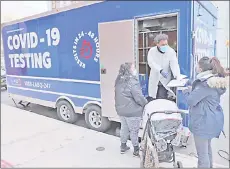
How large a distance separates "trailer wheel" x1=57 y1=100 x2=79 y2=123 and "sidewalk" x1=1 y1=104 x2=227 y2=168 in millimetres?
192

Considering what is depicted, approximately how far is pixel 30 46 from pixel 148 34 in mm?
3190

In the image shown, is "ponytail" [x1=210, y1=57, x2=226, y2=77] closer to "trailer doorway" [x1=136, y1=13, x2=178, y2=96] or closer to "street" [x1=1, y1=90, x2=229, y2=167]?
"street" [x1=1, y1=90, x2=229, y2=167]

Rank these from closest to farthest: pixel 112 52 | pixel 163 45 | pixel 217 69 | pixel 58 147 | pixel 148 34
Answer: pixel 217 69 < pixel 163 45 < pixel 58 147 < pixel 112 52 < pixel 148 34

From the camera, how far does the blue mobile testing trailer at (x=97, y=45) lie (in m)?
3.72

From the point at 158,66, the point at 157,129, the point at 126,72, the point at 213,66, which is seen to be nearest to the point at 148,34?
the point at 158,66

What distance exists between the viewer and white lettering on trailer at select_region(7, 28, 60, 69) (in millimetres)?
5531

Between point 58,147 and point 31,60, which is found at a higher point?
point 31,60

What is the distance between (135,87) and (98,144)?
4.47ft

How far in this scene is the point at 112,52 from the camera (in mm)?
4320

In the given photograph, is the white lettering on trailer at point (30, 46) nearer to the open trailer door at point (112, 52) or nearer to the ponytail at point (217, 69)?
the open trailer door at point (112, 52)

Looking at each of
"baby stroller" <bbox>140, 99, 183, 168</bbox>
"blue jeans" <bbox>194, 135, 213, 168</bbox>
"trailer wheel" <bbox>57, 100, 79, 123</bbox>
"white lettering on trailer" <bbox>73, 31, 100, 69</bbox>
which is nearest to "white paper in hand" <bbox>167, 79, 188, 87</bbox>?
"baby stroller" <bbox>140, 99, 183, 168</bbox>


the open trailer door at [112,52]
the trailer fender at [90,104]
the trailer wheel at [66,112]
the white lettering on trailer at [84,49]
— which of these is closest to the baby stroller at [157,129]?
the open trailer door at [112,52]

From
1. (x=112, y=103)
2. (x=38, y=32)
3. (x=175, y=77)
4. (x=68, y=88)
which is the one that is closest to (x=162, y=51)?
(x=175, y=77)

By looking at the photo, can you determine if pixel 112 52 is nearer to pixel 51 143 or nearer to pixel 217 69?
pixel 51 143
